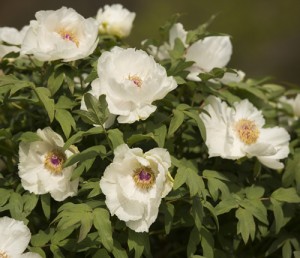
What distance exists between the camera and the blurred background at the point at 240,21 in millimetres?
4152

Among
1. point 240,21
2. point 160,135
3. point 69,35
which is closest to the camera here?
point 160,135

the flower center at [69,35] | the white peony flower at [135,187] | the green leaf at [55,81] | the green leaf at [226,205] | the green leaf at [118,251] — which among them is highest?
the flower center at [69,35]

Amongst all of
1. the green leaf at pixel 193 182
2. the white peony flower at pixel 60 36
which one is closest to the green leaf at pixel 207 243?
the green leaf at pixel 193 182

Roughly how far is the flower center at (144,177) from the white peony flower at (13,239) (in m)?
0.22

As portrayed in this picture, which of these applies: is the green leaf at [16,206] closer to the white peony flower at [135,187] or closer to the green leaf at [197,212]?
the white peony flower at [135,187]

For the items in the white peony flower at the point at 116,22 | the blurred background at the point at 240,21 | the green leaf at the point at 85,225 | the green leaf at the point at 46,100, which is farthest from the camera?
the blurred background at the point at 240,21

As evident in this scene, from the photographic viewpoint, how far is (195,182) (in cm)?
116

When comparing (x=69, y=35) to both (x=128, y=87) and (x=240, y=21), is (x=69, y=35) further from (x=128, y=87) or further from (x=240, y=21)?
(x=240, y=21)

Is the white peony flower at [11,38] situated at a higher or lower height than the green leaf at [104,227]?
higher

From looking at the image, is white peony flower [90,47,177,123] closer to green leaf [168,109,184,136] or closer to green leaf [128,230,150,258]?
green leaf [168,109,184,136]

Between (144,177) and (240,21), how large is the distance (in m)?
3.43

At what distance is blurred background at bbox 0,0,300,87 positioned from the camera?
4152mm

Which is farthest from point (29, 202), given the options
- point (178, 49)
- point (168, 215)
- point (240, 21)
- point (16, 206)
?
point (240, 21)

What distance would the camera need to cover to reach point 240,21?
14.5 feet
